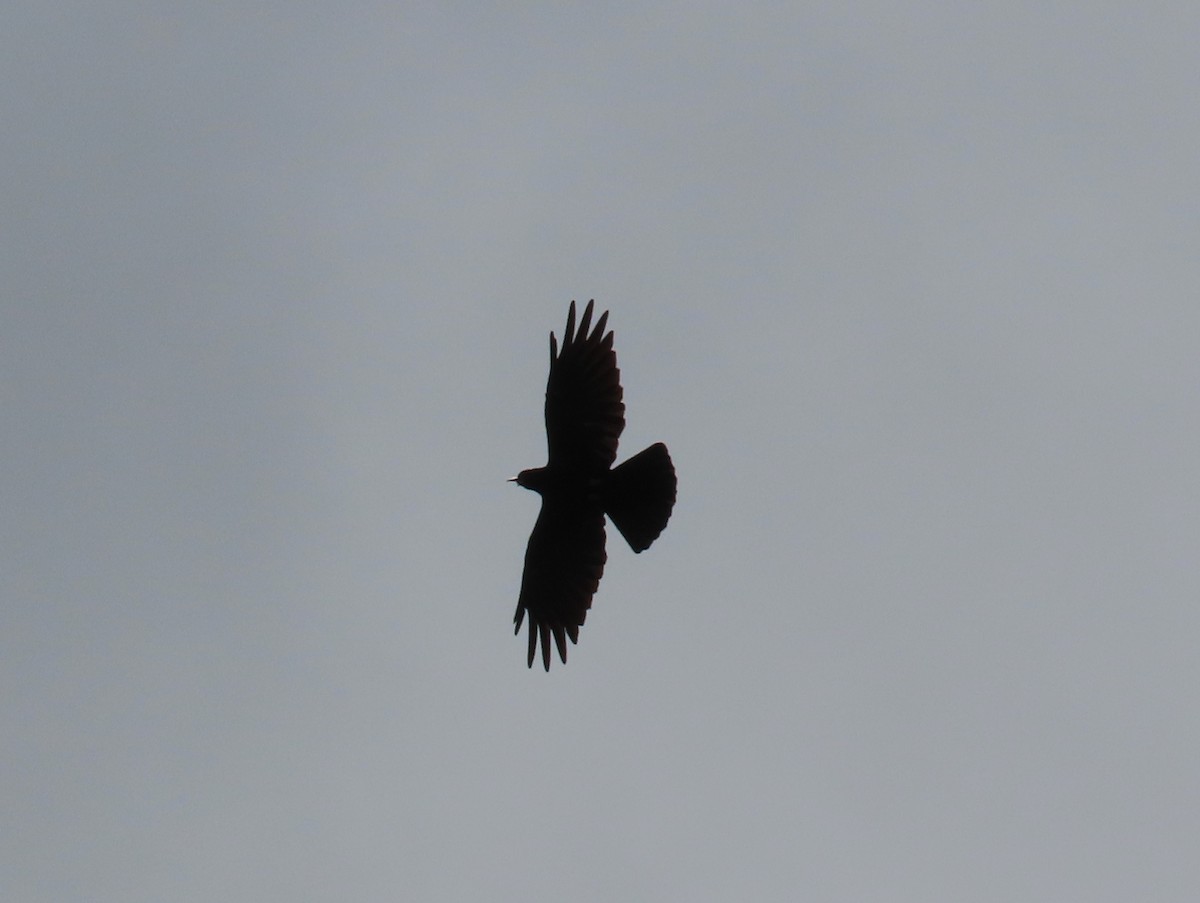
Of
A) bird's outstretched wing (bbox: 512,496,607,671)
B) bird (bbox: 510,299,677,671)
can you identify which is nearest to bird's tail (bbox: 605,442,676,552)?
bird (bbox: 510,299,677,671)

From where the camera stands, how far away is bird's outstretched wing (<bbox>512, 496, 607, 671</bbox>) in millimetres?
16688

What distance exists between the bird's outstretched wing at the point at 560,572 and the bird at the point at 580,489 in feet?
0.04

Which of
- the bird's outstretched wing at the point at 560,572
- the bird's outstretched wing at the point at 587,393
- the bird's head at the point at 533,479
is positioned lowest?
the bird's outstretched wing at the point at 560,572

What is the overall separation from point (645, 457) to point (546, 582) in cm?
234

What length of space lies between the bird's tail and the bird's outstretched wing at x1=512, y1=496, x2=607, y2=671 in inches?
28.1

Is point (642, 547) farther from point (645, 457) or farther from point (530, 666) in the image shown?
point (530, 666)

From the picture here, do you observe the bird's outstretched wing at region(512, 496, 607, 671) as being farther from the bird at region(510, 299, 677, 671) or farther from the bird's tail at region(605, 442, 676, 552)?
the bird's tail at region(605, 442, 676, 552)

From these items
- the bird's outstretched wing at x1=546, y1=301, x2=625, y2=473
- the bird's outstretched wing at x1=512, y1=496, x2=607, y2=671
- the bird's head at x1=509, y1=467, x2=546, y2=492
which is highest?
the bird's outstretched wing at x1=546, y1=301, x2=625, y2=473

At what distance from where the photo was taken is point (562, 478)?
53.9ft

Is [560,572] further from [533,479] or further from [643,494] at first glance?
[643,494]

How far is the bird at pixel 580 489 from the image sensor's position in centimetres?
1577

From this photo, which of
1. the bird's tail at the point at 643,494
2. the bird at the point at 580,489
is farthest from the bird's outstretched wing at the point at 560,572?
the bird's tail at the point at 643,494

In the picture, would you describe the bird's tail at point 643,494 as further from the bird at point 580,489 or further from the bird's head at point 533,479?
the bird's head at point 533,479

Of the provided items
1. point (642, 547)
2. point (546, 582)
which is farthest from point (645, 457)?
point (546, 582)
